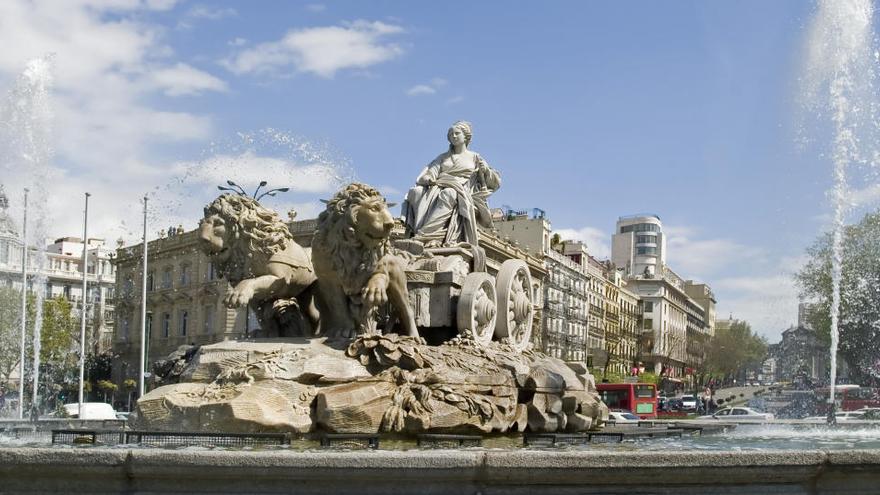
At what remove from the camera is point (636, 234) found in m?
162

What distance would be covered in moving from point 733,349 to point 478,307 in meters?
97.5

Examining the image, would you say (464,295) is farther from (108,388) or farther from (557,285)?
(557,285)

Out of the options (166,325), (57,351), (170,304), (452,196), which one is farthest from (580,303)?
(452,196)

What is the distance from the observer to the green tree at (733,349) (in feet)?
336

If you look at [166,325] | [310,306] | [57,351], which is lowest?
[57,351]

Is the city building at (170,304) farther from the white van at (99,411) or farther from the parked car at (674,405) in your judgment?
→ the white van at (99,411)

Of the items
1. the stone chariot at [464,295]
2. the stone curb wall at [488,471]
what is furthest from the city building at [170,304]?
the stone curb wall at [488,471]

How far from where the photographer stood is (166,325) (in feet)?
237

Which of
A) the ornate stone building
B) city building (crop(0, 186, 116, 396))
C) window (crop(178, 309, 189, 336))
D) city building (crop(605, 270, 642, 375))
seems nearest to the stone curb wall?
city building (crop(0, 186, 116, 396))

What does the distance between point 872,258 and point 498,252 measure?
3085 centimetres

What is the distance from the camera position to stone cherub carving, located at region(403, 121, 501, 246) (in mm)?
13383

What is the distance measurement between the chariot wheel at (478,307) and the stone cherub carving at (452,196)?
1038 millimetres

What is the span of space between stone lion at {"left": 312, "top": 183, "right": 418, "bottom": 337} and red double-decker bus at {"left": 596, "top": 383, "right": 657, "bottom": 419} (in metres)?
34.8

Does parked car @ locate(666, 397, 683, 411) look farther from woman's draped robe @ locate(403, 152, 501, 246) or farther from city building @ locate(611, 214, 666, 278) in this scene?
city building @ locate(611, 214, 666, 278)
